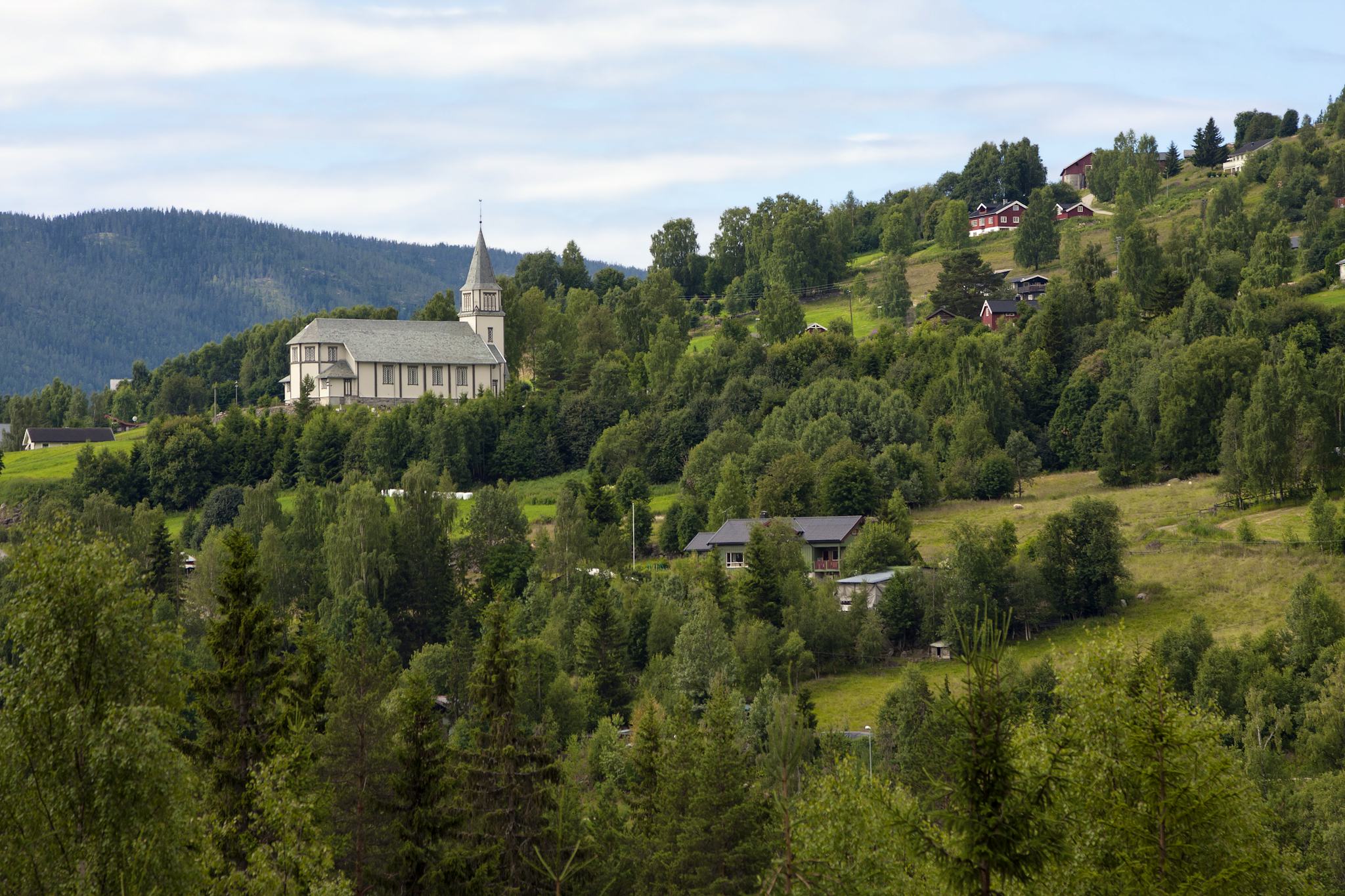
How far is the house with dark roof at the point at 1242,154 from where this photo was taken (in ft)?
501

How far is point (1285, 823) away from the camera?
41500 mm

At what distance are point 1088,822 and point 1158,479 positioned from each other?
211 ft

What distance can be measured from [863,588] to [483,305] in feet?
222

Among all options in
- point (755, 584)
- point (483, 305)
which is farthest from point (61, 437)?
point (755, 584)

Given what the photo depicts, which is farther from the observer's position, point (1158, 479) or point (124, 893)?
point (1158, 479)

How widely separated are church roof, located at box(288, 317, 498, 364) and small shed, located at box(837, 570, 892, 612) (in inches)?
2359

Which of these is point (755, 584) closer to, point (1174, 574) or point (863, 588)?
point (863, 588)

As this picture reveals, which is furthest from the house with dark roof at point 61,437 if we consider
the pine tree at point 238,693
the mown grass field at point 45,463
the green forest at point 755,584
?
the pine tree at point 238,693

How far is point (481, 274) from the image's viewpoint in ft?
433

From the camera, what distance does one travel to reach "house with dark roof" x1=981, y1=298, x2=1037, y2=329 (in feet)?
368

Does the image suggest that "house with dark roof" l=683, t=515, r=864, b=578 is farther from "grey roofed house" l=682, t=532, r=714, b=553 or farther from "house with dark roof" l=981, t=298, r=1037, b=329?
"house with dark roof" l=981, t=298, r=1037, b=329

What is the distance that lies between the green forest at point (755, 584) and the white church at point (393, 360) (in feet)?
14.7

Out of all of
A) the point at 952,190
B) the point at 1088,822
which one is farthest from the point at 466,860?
the point at 952,190

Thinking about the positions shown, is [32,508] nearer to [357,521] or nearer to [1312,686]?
[357,521]
